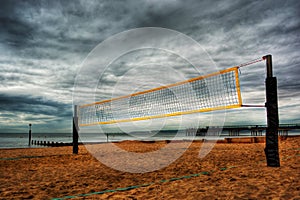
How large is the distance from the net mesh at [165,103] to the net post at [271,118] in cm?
77

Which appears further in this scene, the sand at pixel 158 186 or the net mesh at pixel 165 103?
the net mesh at pixel 165 103

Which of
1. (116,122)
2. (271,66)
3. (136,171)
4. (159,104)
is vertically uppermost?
(271,66)

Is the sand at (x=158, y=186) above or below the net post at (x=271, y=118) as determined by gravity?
below

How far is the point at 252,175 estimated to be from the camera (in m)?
4.86

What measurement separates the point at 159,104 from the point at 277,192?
627 centimetres

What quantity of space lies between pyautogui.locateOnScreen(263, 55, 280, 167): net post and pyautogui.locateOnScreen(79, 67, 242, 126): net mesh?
2.51 feet

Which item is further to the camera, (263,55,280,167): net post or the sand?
(263,55,280,167): net post

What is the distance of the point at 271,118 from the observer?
5809mm

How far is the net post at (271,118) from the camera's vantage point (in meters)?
5.73

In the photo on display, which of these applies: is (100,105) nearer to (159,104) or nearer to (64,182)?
(159,104)

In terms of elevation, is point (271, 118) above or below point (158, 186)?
above

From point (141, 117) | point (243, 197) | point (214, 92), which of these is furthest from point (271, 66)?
point (141, 117)

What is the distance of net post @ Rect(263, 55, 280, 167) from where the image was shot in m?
5.73

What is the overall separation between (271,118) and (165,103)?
4225 mm
